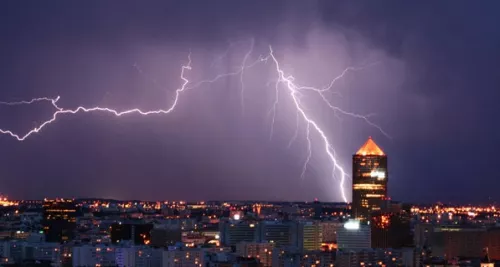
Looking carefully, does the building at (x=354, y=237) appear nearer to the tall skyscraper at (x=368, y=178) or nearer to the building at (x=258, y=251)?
the building at (x=258, y=251)

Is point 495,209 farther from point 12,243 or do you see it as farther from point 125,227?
point 12,243

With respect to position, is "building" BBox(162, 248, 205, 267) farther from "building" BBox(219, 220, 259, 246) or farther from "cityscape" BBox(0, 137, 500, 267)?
"building" BBox(219, 220, 259, 246)

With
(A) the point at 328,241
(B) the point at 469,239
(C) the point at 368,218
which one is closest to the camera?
(B) the point at 469,239

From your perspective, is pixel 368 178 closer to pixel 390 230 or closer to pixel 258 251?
pixel 390 230

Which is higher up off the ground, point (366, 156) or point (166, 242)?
point (366, 156)

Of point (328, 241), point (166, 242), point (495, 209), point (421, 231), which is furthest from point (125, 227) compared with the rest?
point (495, 209)

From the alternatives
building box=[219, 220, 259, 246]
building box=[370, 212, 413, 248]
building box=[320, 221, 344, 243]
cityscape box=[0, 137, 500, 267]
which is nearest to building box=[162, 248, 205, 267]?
cityscape box=[0, 137, 500, 267]

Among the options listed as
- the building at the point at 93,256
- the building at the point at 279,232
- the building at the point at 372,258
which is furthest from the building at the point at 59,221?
the building at the point at 372,258
